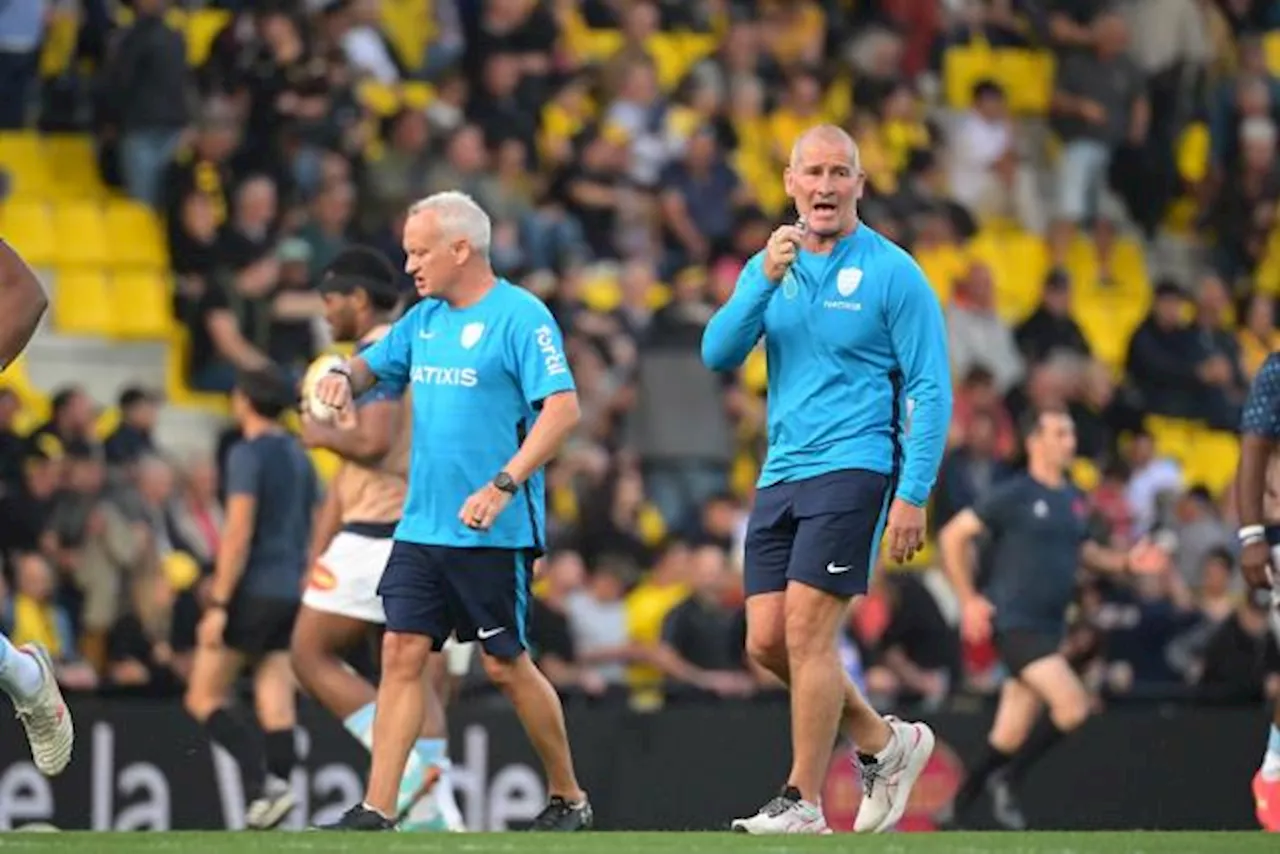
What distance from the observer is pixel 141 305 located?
2278 centimetres

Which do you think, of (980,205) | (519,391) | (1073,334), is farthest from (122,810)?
(980,205)

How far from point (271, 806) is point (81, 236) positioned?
7457mm

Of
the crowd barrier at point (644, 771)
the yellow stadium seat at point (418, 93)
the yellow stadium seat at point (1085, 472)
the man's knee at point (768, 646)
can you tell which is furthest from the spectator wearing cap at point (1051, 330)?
the man's knee at point (768, 646)

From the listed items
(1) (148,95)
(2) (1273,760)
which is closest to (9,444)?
(1) (148,95)

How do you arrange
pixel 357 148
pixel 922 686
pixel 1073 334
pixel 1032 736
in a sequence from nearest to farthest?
1. pixel 1032 736
2. pixel 922 686
3. pixel 357 148
4. pixel 1073 334

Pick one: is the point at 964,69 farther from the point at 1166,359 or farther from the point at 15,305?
the point at 15,305

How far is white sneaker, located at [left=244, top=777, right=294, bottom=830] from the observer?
1634 centimetres

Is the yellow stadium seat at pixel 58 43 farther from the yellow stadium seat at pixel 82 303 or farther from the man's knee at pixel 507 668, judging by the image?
the man's knee at pixel 507 668

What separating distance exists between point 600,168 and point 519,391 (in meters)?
11.9

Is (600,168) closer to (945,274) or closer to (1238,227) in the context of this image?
(945,274)

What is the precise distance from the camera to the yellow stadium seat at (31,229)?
74.3 ft

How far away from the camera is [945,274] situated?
1008 inches

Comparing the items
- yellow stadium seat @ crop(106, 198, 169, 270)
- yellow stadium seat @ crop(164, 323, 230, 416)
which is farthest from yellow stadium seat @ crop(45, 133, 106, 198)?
yellow stadium seat @ crop(164, 323, 230, 416)

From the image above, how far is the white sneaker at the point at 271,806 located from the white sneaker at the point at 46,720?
12.5 ft
